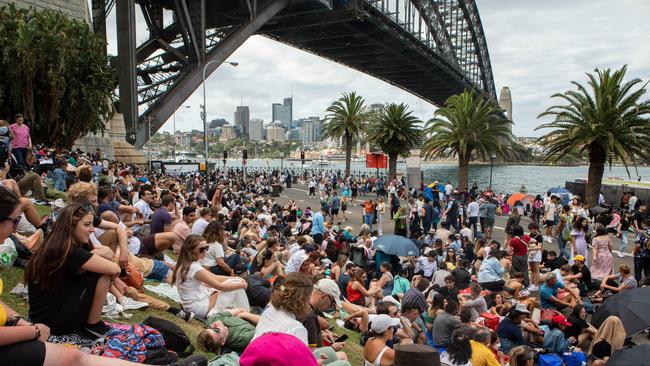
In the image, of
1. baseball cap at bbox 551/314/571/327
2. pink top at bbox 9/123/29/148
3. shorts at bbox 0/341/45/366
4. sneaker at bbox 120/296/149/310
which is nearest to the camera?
shorts at bbox 0/341/45/366

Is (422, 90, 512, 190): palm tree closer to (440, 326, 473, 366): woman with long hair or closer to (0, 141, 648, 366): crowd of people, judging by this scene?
(0, 141, 648, 366): crowd of people

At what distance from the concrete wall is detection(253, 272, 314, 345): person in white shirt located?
22.5 m

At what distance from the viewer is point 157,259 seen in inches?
308

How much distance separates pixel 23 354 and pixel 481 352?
4.59 metres

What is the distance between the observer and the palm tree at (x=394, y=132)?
129ft

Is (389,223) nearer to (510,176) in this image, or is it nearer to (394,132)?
(394,132)

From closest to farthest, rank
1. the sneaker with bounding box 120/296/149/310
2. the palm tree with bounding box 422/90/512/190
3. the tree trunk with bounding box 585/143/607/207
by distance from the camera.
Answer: the sneaker with bounding box 120/296/149/310, the tree trunk with bounding box 585/143/607/207, the palm tree with bounding box 422/90/512/190

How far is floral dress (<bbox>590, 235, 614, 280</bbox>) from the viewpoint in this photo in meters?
10.9

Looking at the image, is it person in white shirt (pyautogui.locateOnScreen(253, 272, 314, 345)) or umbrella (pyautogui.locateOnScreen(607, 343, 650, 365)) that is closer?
person in white shirt (pyautogui.locateOnScreen(253, 272, 314, 345))

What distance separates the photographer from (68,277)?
11.0ft

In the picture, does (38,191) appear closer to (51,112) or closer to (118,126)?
(51,112)

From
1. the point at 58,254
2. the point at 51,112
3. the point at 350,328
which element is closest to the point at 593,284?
the point at 350,328

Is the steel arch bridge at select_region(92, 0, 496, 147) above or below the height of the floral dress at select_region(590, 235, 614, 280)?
above

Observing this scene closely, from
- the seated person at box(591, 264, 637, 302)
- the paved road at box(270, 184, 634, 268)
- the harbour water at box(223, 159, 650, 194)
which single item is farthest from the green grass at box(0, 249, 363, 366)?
the harbour water at box(223, 159, 650, 194)
